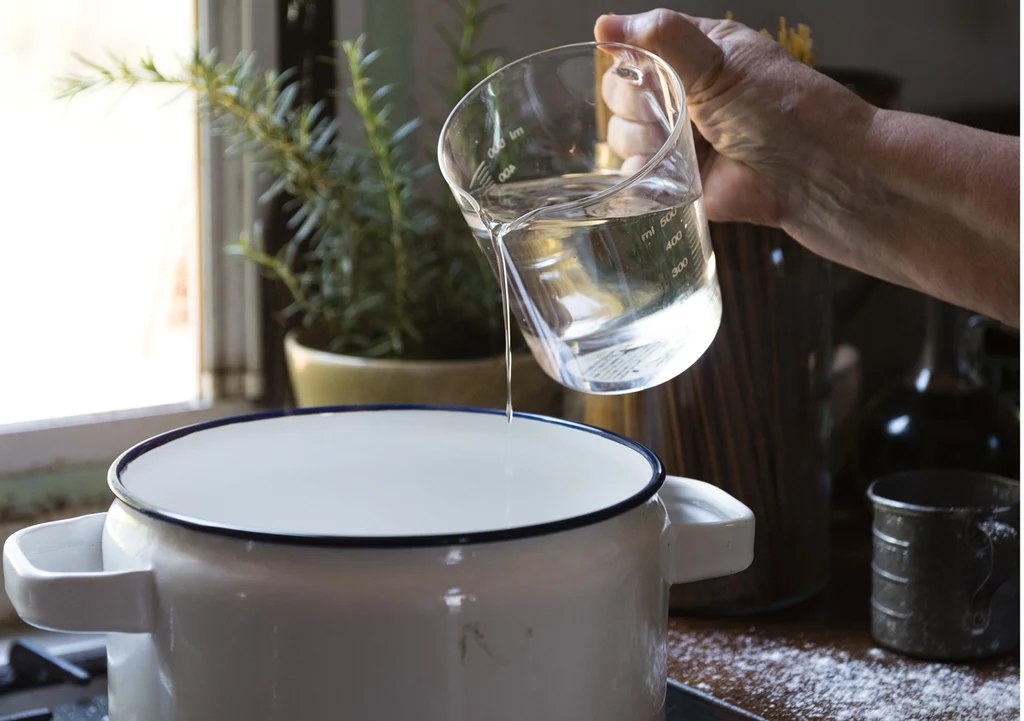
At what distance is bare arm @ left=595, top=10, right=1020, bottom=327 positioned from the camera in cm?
60

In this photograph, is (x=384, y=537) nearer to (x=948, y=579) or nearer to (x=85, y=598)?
(x=85, y=598)

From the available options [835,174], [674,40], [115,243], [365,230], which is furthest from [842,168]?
[115,243]

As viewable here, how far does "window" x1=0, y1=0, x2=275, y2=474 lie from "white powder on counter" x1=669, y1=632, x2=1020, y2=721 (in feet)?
1.62

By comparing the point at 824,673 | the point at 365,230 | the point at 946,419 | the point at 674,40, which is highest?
the point at 674,40

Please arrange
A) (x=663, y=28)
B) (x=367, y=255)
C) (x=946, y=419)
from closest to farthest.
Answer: (x=663, y=28) < (x=946, y=419) < (x=367, y=255)

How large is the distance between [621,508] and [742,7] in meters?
0.72

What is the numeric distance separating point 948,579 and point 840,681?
0.28 feet

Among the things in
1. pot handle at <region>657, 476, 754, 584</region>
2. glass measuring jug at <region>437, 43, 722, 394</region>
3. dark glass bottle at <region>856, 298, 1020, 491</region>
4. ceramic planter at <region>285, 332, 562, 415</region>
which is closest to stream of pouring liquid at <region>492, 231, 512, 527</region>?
glass measuring jug at <region>437, 43, 722, 394</region>

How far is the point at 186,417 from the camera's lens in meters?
0.94

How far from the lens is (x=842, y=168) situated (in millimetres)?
643

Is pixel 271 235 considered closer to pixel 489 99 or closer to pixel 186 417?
pixel 186 417

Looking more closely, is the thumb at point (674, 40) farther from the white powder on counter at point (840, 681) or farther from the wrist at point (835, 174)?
the white powder on counter at point (840, 681)

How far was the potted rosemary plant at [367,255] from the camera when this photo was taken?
803 mm

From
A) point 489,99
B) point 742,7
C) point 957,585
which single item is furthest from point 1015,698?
point 742,7
